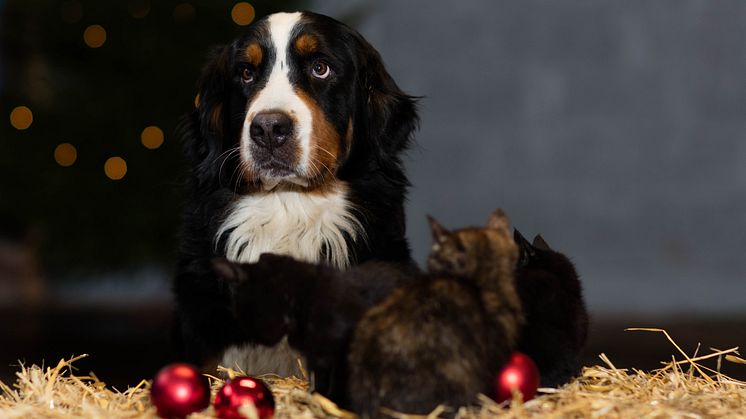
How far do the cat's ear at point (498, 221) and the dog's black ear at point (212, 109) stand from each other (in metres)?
1.27

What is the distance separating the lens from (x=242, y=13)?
6727mm

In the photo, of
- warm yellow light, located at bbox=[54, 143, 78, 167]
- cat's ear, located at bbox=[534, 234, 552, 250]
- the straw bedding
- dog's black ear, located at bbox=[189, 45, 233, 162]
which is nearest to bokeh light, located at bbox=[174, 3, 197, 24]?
warm yellow light, located at bbox=[54, 143, 78, 167]

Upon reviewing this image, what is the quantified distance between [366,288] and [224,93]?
1.26m

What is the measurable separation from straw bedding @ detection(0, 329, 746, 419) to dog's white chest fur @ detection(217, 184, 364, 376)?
0.41m

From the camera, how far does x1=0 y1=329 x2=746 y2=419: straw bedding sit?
6.06 ft

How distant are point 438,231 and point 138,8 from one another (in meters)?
5.51

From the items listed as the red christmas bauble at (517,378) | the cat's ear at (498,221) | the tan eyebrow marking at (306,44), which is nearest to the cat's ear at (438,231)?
the cat's ear at (498,221)

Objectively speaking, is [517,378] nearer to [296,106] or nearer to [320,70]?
[296,106]

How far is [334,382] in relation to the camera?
5.83ft

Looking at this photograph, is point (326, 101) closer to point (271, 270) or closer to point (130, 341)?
point (271, 270)

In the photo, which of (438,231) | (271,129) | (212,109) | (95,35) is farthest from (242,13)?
(438,231)

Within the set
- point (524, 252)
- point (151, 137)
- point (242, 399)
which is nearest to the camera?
point (242, 399)

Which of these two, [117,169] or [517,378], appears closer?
[517,378]

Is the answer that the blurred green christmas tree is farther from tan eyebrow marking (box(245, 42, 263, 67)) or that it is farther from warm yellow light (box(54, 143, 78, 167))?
tan eyebrow marking (box(245, 42, 263, 67))
